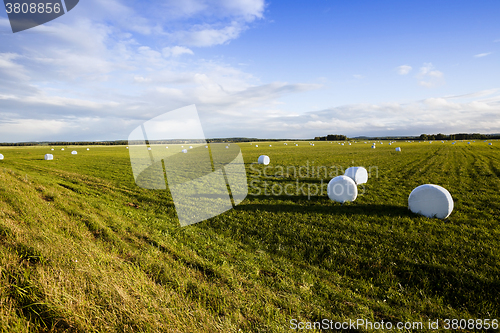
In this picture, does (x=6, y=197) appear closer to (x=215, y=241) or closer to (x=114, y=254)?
(x=114, y=254)

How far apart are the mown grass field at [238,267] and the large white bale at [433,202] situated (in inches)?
17.5

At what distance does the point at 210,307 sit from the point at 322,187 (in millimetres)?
13620

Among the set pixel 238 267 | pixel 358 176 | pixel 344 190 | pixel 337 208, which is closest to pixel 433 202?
pixel 344 190

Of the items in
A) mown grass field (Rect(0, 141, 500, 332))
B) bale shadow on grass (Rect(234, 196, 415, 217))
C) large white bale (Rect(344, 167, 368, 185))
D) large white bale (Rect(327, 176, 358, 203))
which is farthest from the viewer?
large white bale (Rect(344, 167, 368, 185))

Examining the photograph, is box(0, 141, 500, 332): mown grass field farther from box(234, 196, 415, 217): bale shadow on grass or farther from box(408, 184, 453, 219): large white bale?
box(408, 184, 453, 219): large white bale

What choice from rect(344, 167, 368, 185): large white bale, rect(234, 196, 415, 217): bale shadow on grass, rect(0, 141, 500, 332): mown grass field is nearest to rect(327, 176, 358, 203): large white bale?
rect(234, 196, 415, 217): bale shadow on grass

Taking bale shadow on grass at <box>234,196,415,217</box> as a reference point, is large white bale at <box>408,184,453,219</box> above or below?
above

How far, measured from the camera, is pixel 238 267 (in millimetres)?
6262

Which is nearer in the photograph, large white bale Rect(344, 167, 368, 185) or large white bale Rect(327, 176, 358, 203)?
large white bale Rect(327, 176, 358, 203)

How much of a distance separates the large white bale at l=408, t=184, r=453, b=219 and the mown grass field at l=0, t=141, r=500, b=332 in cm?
45

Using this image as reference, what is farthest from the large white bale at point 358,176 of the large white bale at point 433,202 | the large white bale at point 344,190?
the large white bale at point 433,202

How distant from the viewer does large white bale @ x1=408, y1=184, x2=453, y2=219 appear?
32.3 ft

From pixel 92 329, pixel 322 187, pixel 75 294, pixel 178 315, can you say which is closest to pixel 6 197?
pixel 75 294

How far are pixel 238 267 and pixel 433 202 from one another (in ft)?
31.6
